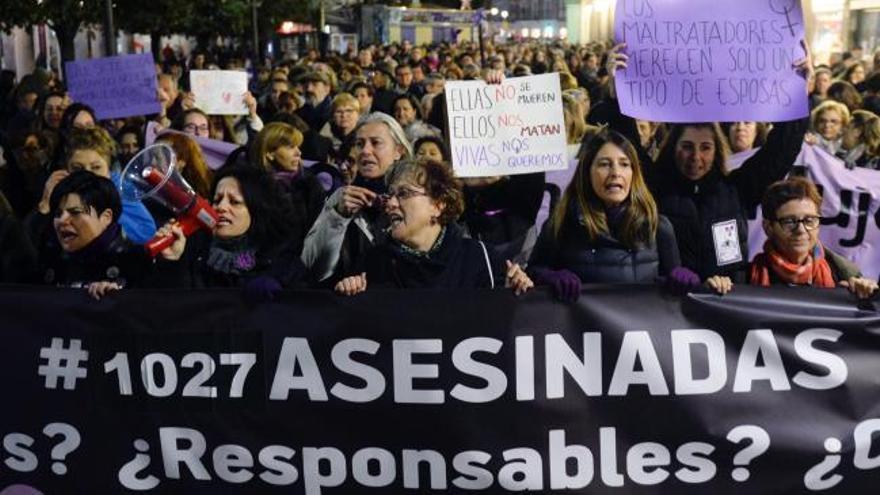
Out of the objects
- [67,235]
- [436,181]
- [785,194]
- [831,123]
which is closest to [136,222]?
[67,235]

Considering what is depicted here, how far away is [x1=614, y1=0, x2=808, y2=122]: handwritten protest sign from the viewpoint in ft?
15.4

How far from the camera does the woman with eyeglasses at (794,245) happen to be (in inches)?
158

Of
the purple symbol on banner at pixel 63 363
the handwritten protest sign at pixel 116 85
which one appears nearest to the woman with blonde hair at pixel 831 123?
the handwritten protest sign at pixel 116 85

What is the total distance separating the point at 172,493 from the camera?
3.77 metres

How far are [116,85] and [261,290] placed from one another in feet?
17.4

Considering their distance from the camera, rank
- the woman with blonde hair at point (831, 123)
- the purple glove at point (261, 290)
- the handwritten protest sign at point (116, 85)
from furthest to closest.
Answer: the handwritten protest sign at point (116, 85) < the woman with blonde hair at point (831, 123) < the purple glove at point (261, 290)

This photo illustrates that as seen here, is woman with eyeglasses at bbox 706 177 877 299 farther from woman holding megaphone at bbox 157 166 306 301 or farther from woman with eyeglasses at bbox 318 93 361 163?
woman with eyeglasses at bbox 318 93 361 163

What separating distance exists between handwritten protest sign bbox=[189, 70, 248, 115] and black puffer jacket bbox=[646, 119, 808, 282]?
5.17 meters

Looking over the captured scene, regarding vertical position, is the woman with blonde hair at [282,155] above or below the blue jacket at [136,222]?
above

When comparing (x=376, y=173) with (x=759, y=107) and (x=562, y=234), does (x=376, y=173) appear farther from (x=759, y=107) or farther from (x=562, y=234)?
(x=759, y=107)

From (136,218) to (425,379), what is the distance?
6.29ft

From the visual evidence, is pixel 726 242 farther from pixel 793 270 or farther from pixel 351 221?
pixel 351 221

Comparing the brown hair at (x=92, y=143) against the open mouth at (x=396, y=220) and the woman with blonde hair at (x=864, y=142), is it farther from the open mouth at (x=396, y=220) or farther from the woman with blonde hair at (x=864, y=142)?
the woman with blonde hair at (x=864, y=142)

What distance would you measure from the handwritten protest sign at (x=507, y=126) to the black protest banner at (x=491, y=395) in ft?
5.32
